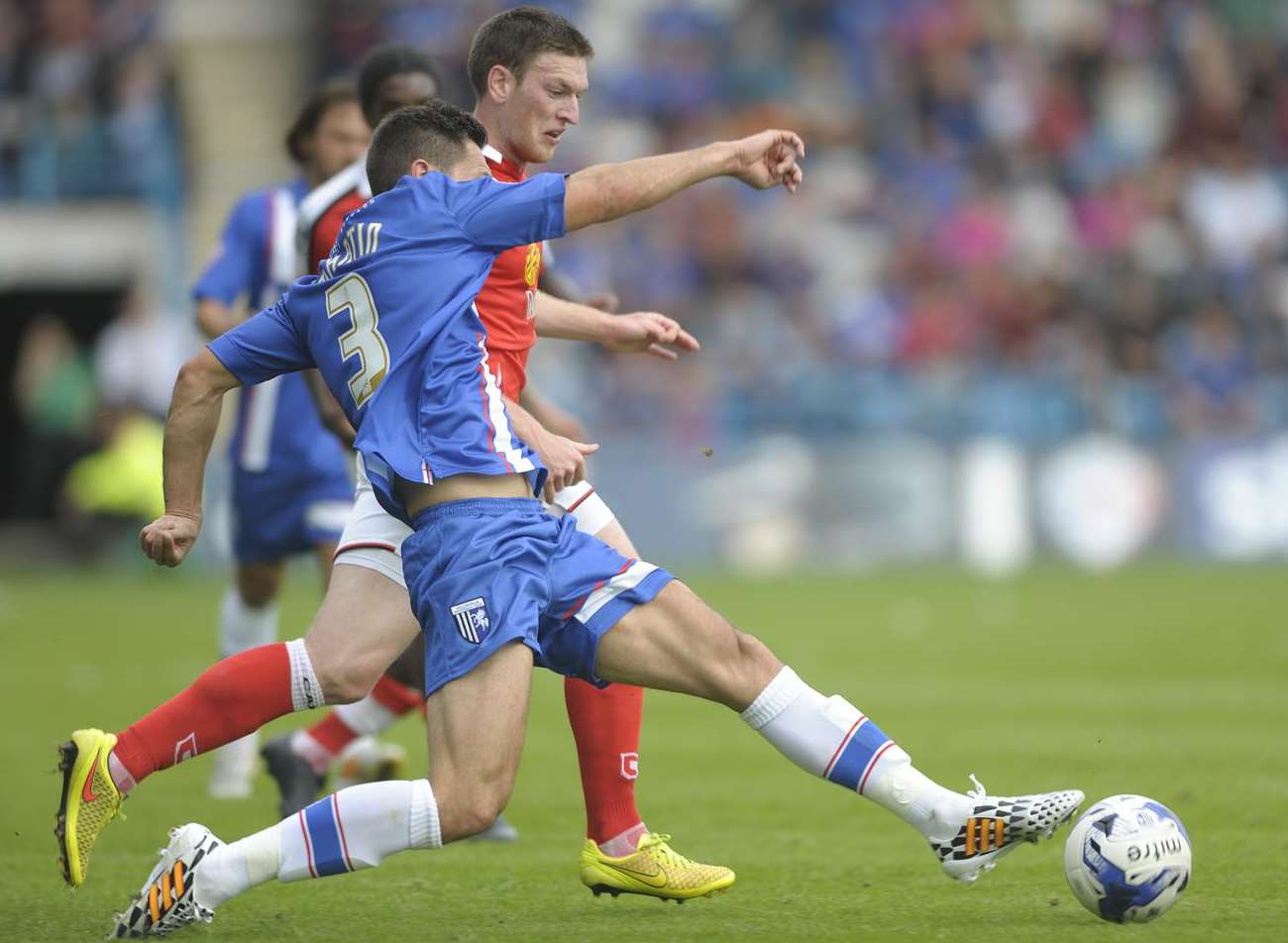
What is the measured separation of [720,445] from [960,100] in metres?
5.63

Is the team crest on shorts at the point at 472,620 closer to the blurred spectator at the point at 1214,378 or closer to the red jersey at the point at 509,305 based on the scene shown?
the red jersey at the point at 509,305

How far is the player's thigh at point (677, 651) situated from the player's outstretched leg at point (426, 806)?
26 cm

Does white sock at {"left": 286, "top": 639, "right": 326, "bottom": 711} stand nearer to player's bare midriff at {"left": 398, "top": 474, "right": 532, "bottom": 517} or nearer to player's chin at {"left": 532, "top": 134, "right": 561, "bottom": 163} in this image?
player's bare midriff at {"left": 398, "top": 474, "right": 532, "bottom": 517}

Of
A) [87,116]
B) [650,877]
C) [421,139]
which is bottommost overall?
[650,877]

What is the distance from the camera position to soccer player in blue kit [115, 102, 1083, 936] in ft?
15.9

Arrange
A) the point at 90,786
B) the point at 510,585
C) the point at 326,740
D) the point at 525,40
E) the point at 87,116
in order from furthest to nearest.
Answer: the point at 87,116 → the point at 326,740 → the point at 525,40 → the point at 90,786 → the point at 510,585

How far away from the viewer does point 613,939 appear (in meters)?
5.04

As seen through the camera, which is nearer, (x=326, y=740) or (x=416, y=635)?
(x=416, y=635)

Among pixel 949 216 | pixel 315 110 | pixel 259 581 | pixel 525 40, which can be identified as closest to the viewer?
pixel 525 40

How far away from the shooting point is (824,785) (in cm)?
792

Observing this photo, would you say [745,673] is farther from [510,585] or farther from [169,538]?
[169,538]

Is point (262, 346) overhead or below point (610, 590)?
overhead

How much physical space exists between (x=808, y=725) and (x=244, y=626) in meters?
3.38

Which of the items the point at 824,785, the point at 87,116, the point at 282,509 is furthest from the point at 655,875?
the point at 87,116
